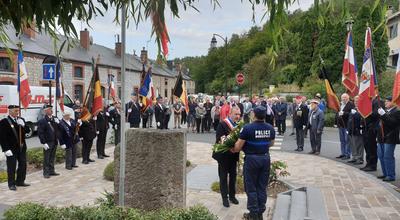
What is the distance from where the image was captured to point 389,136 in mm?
9844

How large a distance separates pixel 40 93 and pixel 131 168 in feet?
58.2

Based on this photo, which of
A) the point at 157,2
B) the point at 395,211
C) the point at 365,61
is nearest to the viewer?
the point at 157,2

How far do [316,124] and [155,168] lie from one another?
906 cm

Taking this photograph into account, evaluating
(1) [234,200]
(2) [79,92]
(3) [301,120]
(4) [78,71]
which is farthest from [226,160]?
(2) [79,92]

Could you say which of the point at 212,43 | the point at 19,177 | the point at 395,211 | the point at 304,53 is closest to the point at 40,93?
the point at 19,177

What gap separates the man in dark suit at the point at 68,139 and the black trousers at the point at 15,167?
6.25 feet

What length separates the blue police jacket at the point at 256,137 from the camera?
653 cm

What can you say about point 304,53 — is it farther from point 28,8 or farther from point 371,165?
point 28,8

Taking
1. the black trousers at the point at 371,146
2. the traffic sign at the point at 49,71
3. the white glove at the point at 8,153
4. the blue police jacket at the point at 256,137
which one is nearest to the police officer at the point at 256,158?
the blue police jacket at the point at 256,137

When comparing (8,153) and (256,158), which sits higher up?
(256,158)

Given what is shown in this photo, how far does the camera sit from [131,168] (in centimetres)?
639

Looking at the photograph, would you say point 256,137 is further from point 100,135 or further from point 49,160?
point 100,135

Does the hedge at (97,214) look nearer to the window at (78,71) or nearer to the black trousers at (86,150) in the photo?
the black trousers at (86,150)

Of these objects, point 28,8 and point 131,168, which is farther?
point 131,168
